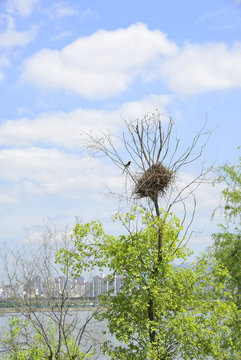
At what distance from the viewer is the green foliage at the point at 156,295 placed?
8359mm

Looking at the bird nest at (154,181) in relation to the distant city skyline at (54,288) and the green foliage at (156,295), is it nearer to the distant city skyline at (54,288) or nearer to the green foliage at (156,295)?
the green foliage at (156,295)

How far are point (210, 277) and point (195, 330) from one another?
42.4 inches

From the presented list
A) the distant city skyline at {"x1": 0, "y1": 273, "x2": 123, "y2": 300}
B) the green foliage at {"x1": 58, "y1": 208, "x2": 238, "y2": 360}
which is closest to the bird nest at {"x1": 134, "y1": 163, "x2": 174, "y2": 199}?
the green foliage at {"x1": 58, "y1": 208, "x2": 238, "y2": 360}

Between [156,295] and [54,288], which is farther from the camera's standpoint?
[54,288]

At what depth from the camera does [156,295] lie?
8.27 meters

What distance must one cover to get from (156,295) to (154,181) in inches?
78.8

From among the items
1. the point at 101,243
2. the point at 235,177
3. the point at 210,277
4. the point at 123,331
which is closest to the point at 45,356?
the point at 123,331

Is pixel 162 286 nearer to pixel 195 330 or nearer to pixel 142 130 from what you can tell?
pixel 195 330

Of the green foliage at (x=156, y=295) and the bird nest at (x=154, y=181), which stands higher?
the bird nest at (x=154, y=181)

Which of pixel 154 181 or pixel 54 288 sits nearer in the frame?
pixel 154 181

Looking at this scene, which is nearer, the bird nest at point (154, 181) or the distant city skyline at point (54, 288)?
the bird nest at point (154, 181)

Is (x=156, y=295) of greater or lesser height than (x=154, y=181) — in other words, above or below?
below

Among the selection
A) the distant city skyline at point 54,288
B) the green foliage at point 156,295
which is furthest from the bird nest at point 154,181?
the distant city skyline at point 54,288

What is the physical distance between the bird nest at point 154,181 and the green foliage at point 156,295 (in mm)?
354
